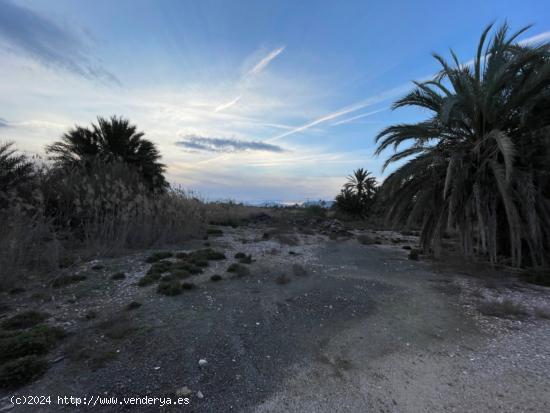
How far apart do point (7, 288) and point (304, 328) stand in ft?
15.6

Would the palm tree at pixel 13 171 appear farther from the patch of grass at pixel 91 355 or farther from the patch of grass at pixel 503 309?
the patch of grass at pixel 503 309

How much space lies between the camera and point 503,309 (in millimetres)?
4691

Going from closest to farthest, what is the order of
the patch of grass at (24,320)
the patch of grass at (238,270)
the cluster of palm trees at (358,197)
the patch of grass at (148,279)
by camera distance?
1. the patch of grass at (24,320)
2. the patch of grass at (148,279)
3. the patch of grass at (238,270)
4. the cluster of palm trees at (358,197)

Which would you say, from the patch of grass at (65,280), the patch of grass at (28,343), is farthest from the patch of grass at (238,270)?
the patch of grass at (28,343)

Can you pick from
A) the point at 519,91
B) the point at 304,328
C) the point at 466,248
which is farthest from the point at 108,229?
the point at 519,91

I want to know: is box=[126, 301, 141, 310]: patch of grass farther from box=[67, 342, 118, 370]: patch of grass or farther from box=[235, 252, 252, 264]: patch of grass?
box=[235, 252, 252, 264]: patch of grass

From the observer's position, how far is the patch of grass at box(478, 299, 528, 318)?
4586 mm

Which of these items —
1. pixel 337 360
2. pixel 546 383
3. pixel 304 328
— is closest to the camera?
pixel 546 383

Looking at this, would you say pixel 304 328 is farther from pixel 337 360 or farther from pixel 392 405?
pixel 392 405

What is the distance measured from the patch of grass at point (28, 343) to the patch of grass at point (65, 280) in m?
2.02

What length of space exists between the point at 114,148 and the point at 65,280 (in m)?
11.3

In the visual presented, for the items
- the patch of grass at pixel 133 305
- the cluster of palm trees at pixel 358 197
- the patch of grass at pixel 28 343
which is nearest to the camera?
the patch of grass at pixel 28 343

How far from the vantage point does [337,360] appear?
3221 mm

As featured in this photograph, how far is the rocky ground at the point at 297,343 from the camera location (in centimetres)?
260
